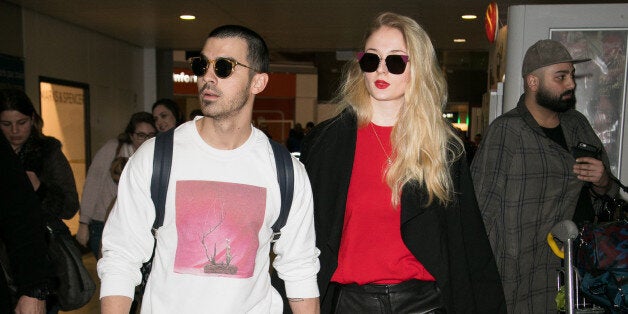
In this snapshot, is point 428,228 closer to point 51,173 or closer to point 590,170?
point 590,170

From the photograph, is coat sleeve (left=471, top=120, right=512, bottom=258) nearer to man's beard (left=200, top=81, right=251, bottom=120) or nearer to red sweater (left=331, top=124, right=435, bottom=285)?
red sweater (left=331, top=124, right=435, bottom=285)

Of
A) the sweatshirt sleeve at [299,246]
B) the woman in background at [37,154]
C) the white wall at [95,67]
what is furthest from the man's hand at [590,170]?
the white wall at [95,67]

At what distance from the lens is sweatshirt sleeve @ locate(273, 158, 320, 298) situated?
2164mm

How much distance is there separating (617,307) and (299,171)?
1427 mm

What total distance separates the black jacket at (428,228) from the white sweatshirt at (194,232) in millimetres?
352

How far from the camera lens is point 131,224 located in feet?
6.48

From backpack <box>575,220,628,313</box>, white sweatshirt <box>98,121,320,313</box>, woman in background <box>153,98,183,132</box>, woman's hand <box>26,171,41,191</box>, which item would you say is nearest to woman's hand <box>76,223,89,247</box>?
woman in background <box>153,98,183,132</box>

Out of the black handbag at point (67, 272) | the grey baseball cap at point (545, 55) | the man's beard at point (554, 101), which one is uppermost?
the grey baseball cap at point (545, 55)

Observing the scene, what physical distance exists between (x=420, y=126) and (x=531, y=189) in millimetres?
1349

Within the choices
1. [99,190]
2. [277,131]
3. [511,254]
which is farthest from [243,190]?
[277,131]

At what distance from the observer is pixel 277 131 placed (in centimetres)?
2361

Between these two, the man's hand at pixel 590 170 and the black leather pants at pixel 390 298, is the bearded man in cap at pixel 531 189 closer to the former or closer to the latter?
the man's hand at pixel 590 170

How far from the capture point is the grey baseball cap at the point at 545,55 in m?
3.62

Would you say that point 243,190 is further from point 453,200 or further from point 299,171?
point 453,200
